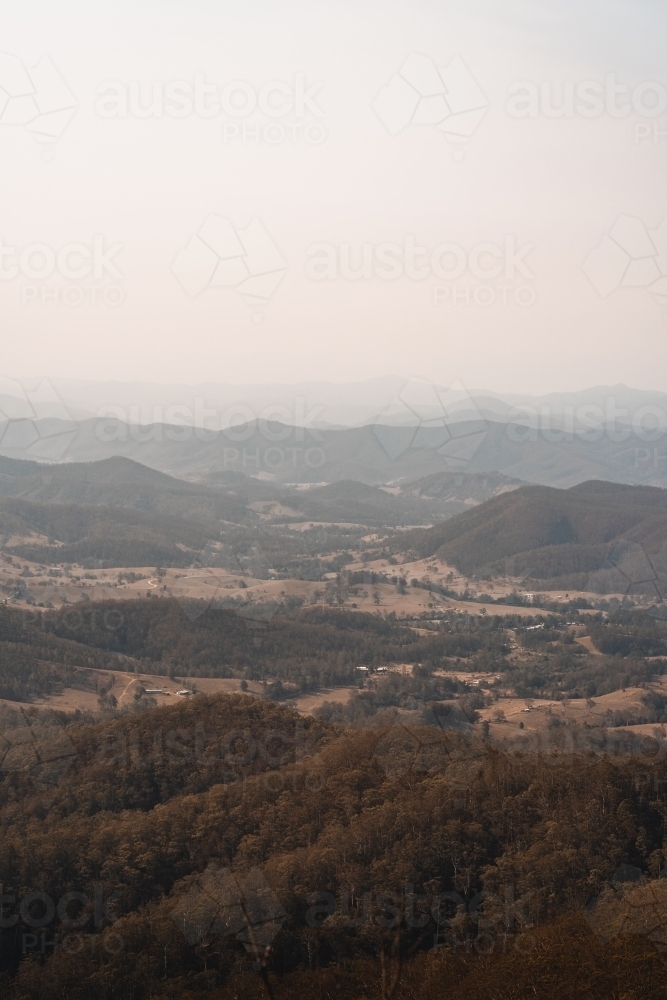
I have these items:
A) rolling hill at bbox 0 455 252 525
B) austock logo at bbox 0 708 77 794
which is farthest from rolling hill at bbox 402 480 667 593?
austock logo at bbox 0 708 77 794

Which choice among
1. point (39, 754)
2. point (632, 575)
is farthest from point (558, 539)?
point (39, 754)

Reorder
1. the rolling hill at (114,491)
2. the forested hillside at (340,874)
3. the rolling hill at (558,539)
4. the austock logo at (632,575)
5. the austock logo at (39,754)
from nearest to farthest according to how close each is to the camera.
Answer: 1. the forested hillside at (340,874)
2. the austock logo at (39,754)
3. the austock logo at (632,575)
4. the rolling hill at (558,539)
5. the rolling hill at (114,491)

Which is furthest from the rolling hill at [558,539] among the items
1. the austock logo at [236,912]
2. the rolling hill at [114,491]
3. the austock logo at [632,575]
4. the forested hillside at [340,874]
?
the austock logo at [236,912]

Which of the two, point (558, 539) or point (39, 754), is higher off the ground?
point (39, 754)

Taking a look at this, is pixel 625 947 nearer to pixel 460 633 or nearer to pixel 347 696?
pixel 347 696

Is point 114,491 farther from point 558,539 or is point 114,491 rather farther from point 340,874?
point 340,874

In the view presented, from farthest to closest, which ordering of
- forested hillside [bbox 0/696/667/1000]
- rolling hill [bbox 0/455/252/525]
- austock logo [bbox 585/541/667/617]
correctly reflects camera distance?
rolling hill [bbox 0/455/252/525] → austock logo [bbox 585/541/667/617] → forested hillside [bbox 0/696/667/1000]

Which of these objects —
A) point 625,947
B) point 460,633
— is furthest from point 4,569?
point 625,947

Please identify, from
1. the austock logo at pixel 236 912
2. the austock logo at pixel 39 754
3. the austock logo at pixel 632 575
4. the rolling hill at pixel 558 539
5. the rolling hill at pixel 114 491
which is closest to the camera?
the austock logo at pixel 236 912

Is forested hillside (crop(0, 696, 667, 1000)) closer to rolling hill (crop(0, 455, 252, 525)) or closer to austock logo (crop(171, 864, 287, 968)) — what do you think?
austock logo (crop(171, 864, 287, 968))

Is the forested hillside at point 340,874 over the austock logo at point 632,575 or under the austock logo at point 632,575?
over

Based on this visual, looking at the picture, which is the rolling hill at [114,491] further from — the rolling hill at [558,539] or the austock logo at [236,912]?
the austock logo at [236,912]

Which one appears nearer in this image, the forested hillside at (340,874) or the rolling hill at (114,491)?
the forested hillside at (340,874)
